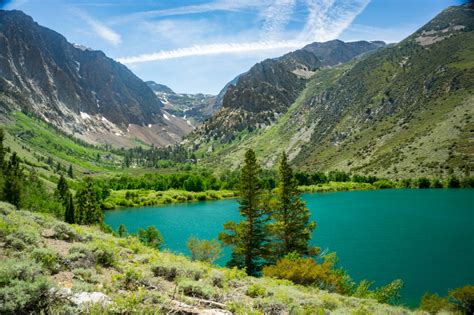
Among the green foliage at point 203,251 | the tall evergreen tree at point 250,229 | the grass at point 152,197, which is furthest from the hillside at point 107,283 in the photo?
the grass at point 152,197

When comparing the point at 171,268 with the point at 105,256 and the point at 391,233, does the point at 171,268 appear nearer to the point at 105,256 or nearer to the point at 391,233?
the point at 105,256

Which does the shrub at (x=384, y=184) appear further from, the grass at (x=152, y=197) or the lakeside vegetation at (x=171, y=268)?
the lakeside vegetation at (x=171, y=268)

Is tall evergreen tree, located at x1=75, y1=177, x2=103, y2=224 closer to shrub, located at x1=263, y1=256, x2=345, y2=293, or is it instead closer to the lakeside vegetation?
the lakeside vegetation

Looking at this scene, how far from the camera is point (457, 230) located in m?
68.1

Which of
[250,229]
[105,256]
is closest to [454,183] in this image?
[250,229]

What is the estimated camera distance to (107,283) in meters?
11.5

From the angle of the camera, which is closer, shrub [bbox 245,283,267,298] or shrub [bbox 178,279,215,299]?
shrub [bbox 178,279,215,299]

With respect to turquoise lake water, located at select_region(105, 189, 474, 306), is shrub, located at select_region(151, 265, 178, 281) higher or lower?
higher

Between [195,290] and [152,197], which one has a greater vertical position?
[195,290]

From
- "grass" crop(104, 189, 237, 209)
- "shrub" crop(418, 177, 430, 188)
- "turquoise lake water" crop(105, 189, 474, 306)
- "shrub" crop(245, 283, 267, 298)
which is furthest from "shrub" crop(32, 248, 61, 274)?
"shrub" crop(418, 177, 430, 188)

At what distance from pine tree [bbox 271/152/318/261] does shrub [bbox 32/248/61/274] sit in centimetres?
2882

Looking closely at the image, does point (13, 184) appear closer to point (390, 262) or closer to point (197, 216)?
point (197, 216)

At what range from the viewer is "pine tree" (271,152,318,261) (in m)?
38.8

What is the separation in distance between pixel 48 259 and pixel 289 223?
3039cm
